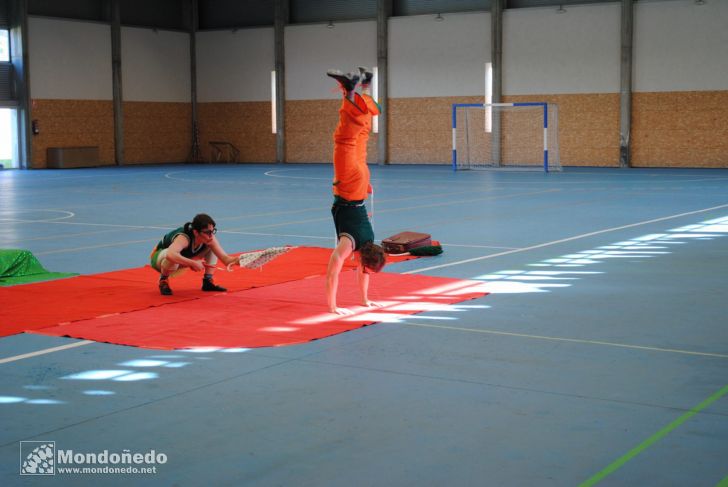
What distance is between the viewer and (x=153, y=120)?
4200 centimetres

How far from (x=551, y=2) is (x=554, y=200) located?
16664 mm

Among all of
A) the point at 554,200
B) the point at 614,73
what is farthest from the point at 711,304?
the point at 614,73

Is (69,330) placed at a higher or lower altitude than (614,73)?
lower

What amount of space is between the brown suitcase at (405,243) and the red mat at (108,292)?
76 centimetres

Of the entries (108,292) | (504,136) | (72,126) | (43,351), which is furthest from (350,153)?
(72,126)

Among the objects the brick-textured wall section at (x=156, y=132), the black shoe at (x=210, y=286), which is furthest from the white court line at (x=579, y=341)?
the brick-textured wall section at (x=156, y=132)

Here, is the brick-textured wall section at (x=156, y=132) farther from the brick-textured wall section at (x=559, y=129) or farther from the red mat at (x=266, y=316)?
the red mat at (x=266, y=316)

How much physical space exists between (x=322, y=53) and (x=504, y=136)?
30.0ft

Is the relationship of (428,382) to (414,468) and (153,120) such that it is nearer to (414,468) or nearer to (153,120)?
(414,468)

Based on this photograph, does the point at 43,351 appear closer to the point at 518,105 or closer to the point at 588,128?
the point at 518,105

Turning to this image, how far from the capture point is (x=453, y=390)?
20.1 ft

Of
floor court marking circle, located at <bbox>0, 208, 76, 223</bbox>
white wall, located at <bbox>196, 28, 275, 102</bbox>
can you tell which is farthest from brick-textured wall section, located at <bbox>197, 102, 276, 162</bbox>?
floor court marking circle, located at <bbox>0, 208, 76, 223</bbox>

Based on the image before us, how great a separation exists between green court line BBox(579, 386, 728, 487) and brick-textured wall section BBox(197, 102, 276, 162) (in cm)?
3691

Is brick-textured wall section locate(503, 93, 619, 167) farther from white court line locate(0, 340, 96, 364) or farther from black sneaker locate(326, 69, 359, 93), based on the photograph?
white court line locate(0, 340, 96, 364)
